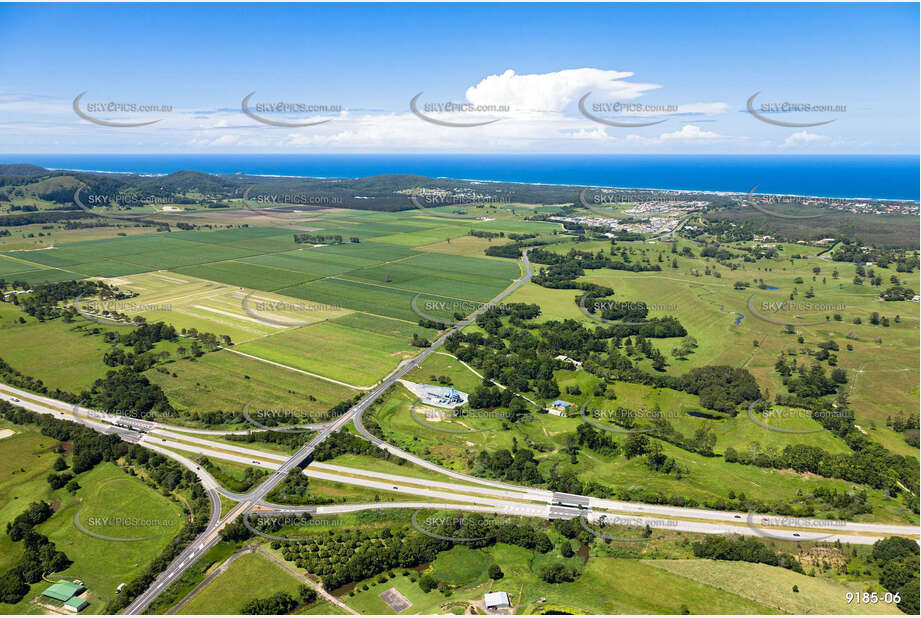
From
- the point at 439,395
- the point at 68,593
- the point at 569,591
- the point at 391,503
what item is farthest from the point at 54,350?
the point at 569,591

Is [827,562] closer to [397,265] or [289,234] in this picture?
[397,265]

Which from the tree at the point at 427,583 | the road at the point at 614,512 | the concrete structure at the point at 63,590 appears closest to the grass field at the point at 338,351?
the road at the point at 614,512

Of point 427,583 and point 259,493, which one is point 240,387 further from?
point 427,583

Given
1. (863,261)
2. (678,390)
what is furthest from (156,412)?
(863,261)

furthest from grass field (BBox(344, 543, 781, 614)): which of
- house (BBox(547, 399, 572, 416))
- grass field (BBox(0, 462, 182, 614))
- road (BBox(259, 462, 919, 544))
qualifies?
house (BBox(547, 399, 572, 416))

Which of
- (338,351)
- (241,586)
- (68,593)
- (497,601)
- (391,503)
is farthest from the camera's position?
(338,351)
